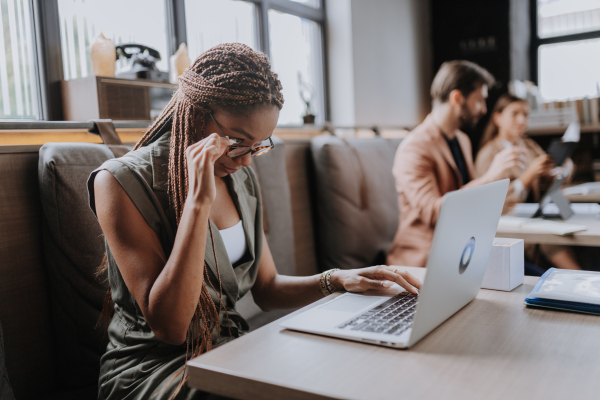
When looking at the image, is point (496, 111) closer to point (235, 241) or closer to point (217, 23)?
point (217, 23)

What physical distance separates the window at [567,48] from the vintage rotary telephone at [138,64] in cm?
354

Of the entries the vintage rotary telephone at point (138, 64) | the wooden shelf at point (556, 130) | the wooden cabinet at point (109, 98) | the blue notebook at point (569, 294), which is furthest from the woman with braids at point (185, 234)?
the wooden shelf at point (556, 130)

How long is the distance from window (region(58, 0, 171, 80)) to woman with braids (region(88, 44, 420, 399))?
3.66 feet

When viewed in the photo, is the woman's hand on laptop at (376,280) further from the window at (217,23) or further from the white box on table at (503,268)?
the window at (217,23)

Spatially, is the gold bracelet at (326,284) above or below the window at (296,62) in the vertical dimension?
below

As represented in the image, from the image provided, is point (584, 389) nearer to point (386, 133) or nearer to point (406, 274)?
point (406, 274)

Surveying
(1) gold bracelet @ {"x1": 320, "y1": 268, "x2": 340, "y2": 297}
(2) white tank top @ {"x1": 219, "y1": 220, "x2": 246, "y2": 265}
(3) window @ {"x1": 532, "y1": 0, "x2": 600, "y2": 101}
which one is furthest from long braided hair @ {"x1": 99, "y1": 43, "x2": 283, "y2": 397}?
(3) window @ {"x1": 532, "y1": 0, "x2": 600, "y2": 101}

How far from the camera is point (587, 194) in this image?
2672mm

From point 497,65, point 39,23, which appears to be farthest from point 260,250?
point 497,65

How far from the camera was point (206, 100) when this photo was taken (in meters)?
1.04

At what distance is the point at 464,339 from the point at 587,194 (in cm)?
236

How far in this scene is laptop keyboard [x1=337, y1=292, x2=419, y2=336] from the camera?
0.75 m

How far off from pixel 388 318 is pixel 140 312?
525 millimetres

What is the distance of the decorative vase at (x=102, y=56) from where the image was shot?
1.86 metres
